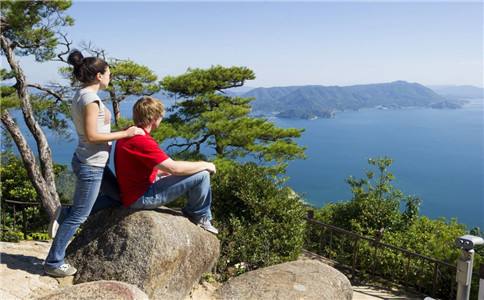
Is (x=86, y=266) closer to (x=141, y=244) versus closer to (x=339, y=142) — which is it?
(x=141, y=244)

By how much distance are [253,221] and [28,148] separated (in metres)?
7.23

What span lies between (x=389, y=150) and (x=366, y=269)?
129860 millimetres

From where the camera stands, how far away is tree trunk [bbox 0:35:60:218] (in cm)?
1045

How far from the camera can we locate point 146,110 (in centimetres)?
360

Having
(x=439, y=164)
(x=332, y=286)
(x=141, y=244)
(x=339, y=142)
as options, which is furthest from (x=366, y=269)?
(x=339, y=142)

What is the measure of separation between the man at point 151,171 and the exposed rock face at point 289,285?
1.01 meters

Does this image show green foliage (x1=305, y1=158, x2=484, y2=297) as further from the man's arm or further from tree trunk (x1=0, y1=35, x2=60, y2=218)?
tree trunk (x1=0, y1=35, x2=60, y2=218)

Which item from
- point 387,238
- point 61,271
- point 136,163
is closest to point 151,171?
point 136,163

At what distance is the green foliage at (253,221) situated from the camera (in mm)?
5492

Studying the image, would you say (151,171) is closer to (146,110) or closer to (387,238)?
(146,110)

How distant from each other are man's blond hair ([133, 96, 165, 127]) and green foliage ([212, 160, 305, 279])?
7.65ft

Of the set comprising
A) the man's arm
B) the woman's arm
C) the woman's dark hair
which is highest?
the woman's dark hair

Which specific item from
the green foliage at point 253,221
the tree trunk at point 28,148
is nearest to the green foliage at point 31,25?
the tree trunk at point 28,148


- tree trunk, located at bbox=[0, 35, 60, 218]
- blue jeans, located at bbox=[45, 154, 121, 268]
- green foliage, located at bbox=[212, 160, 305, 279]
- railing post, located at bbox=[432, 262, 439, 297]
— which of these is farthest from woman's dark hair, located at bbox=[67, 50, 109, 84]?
tree trunk, located at bbox=[0, 35, 60, 218]
